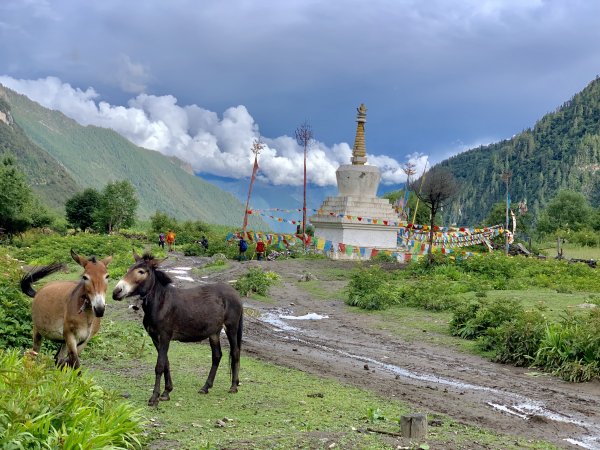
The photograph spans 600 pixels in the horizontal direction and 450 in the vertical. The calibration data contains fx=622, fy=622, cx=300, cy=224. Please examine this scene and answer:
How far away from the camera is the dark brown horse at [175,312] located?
829cm

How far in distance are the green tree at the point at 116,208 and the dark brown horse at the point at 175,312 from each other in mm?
61295

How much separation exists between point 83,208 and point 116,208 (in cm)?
534

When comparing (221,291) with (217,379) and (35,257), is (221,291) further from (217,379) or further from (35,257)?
(35,257)

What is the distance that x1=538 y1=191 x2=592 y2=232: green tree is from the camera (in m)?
74.4

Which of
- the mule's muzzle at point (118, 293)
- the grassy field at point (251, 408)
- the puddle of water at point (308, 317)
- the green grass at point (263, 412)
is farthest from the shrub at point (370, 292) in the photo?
the mule's muzzle at point (118, 293)

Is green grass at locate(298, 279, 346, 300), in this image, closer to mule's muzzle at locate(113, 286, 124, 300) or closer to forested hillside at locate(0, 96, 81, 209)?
mule's muzzle at locate(113, 286, 124, 300)

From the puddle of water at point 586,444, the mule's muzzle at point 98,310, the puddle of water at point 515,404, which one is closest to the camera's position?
the mule's muzzle at point 98,310

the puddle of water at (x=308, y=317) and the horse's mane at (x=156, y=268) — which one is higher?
the horse's mane at (x=156, y=268)

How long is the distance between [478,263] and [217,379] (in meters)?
18.9

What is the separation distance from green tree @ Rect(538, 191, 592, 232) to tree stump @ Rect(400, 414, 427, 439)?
233ft

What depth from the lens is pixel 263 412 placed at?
815 cm

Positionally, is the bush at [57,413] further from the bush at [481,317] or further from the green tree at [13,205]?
the green tree at [13,205]

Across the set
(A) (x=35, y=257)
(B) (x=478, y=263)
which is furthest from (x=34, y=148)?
(B) (x=478, y=263)

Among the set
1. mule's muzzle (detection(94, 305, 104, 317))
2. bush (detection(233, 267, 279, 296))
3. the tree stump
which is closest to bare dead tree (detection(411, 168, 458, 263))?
bush (detection(233, 267, 279, 296))
